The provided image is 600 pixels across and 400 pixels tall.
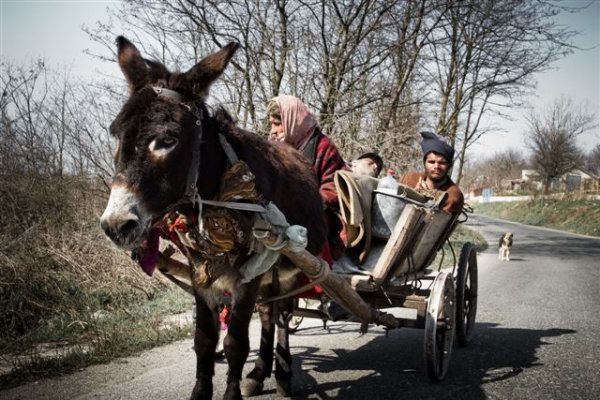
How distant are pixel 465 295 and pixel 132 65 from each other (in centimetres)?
426

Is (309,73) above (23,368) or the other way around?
above

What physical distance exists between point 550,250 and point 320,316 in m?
15.8

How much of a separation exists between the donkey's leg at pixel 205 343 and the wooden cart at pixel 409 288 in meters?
0.73

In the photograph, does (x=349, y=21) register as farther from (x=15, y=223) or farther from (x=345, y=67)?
(x=15, y=223)

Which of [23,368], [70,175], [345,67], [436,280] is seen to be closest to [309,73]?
[345,67]

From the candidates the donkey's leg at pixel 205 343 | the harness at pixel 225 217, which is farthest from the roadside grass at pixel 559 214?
the harness at pixel 225 217

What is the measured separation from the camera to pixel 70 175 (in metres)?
8.86

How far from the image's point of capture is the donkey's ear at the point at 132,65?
2.52 metres

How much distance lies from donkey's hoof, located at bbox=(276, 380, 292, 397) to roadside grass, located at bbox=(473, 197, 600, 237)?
25847mm

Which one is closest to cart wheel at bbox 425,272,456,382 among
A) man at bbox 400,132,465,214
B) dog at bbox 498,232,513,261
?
man at bbox 400,132,465,214

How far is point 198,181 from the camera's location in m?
2.54

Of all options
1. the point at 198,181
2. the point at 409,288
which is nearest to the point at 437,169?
the point at 409,288

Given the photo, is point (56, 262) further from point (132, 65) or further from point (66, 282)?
point (132, 65)

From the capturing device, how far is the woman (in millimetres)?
3787
